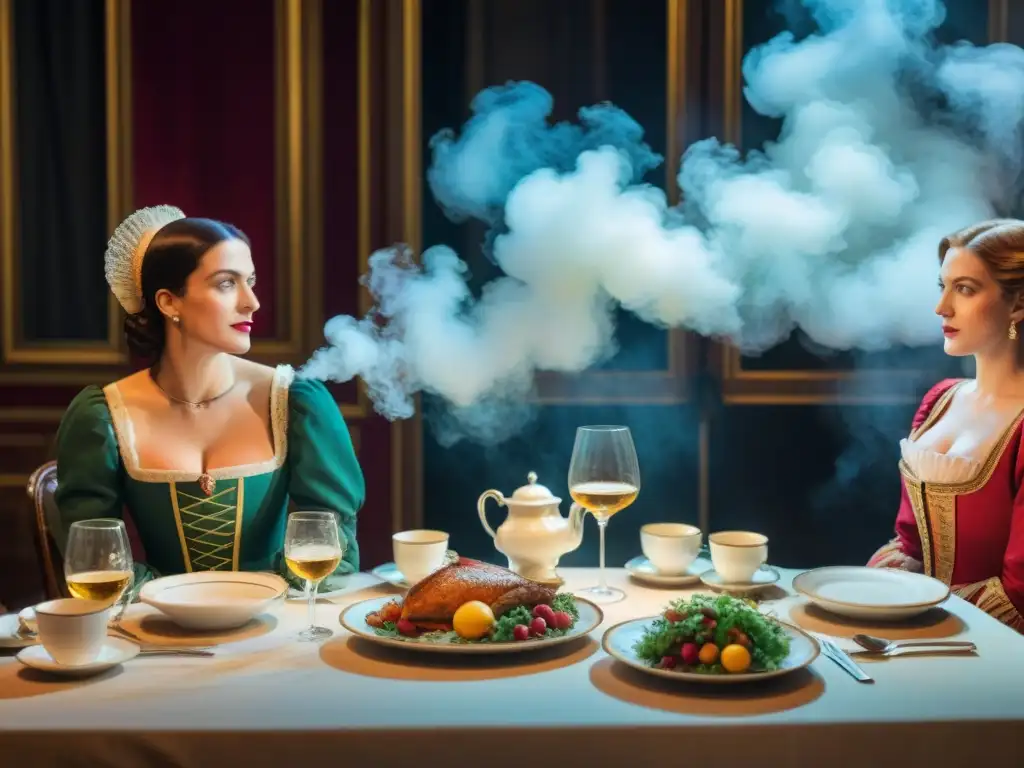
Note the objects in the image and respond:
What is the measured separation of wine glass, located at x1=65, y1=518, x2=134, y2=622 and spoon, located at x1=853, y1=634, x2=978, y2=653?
101 centimetres

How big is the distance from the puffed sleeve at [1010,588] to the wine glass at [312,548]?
117 centimetres

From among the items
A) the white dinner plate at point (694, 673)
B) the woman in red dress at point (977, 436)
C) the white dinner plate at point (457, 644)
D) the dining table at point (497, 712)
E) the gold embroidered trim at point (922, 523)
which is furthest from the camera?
the gold embroidered trim at point (922, 523)

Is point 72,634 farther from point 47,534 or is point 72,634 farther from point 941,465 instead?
point 941,465

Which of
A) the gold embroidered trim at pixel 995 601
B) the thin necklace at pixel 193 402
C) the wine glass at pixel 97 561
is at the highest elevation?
the thin necklace at pixel 193 402

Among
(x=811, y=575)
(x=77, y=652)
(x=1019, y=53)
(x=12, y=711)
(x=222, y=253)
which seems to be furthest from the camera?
(x=1019, y=53)

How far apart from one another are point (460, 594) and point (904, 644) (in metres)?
0.61

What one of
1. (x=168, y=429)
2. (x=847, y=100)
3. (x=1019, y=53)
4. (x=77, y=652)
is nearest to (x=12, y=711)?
(x=77, y=652)

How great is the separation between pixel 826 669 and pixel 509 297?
7.00 feet

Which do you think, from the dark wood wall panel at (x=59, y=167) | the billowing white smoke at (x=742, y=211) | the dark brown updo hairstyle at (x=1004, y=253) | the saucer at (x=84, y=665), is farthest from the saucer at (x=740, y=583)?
the dark wood wall panel at (x=59, y=167)

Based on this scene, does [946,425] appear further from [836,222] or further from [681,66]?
[681,66]

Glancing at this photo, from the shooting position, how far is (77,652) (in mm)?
1333

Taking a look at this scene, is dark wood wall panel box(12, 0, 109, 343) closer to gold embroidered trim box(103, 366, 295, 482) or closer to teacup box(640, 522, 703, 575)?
gold embroidered trim box(103, 366, 295, 482)

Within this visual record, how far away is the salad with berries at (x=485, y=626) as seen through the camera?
1.43 meters

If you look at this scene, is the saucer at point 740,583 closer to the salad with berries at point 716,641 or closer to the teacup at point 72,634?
the salad with berries at point 716,641
